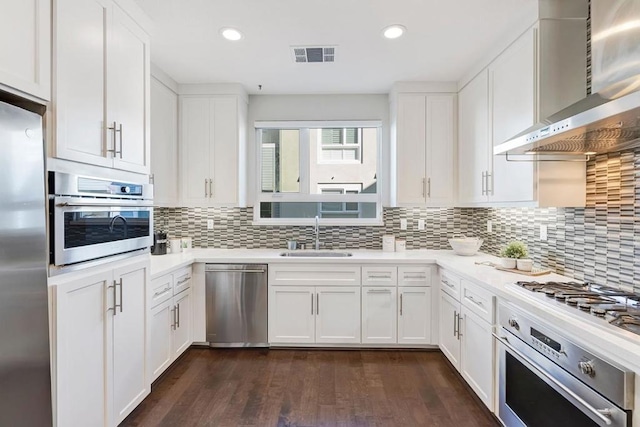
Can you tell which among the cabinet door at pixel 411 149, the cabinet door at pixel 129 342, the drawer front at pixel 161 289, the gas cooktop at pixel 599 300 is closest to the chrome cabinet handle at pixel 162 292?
the drawer front at pixel 161 289

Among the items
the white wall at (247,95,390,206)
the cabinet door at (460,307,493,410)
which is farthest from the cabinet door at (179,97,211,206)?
the cabinet door at (460,307,493,410)

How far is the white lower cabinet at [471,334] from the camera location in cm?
211

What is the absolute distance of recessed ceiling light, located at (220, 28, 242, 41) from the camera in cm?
235

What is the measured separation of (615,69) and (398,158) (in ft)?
6.04

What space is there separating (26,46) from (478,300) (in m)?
Result: 2.73

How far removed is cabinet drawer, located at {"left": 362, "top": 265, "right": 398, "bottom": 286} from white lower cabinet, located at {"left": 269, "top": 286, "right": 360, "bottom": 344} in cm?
14

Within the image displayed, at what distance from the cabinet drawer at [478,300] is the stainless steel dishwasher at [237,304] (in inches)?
68.3

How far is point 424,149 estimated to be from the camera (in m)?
3.34

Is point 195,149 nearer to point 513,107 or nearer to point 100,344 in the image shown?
point 100,344

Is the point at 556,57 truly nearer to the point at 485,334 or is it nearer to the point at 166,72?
the point at 485,334

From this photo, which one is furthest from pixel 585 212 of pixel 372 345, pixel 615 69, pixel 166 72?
pixel 166 72

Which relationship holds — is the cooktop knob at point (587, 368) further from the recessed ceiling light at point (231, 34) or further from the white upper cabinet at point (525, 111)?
the recessed ceiling light at point (231, 34)

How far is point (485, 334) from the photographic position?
2160mm

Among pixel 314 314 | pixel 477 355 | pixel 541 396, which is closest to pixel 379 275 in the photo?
pixel 314 314
